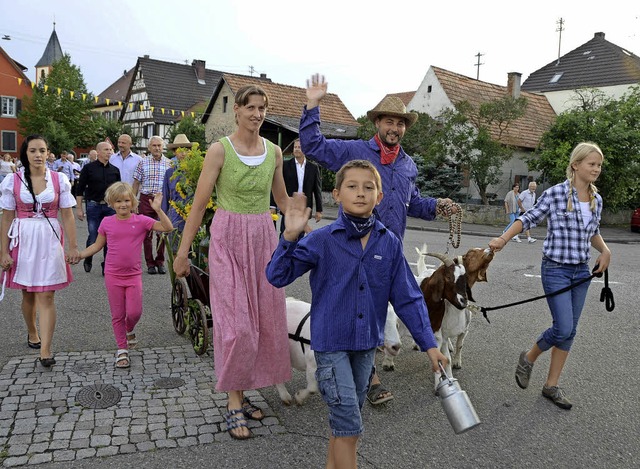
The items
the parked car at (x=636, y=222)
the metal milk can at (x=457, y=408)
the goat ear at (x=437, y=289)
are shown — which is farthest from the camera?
the parked car at (x=636, y=222)

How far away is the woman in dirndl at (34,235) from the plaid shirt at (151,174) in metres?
4.13

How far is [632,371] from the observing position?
5727 millimetres

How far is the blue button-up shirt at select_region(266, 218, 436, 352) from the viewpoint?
9.75 feet

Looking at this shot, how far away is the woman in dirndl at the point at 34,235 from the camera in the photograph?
516 cm

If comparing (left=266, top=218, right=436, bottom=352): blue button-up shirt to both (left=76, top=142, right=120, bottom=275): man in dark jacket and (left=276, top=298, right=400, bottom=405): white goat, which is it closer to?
(left=276, top=298, right=400, bottom=405): white goat

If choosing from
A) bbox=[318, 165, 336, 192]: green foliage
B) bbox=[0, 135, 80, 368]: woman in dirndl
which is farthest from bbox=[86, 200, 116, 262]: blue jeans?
bbox=[318, 165, 336, 192]: green foliage

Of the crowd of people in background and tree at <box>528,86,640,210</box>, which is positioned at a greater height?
tree at <box>528,86,640,210</box>

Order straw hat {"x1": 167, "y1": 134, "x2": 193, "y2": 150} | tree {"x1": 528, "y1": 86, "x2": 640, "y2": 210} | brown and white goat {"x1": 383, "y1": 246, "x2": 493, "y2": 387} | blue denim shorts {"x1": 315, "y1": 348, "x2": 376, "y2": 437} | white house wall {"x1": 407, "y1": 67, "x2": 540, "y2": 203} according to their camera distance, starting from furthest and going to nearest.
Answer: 1. white house wall {"x1": 407, "y1": 67, "x2": 540, "y2": 203}
2. tree {"x1": 528, "y1": 86, "x2": 640, "y2": 210}
3. straw hat {"x1": 167, "y1": 134, "x2": 193, "y2": 150}
4. brown and white goat {"x1": 383, "y1": 246, "x2": 493, "y2": 387}
5. blue denim shorts {"x1": 315, "y1": 348, "x2": 376, "y2": 437}

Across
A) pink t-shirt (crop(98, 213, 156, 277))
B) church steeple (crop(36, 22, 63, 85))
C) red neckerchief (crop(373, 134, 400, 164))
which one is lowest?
pink t-shirt (crop(98, 213, 156, 277))

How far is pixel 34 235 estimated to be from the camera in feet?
17.1

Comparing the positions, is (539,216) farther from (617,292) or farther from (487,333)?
(617,292)

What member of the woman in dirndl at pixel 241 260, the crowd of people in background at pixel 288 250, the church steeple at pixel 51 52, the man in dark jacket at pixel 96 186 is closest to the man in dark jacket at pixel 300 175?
the man in dark jacket at pixel 96 186

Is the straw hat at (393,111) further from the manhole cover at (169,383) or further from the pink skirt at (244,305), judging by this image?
the manhole cover at (169,383)

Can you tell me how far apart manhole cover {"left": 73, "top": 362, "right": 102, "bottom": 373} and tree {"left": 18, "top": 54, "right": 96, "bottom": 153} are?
52628mm
